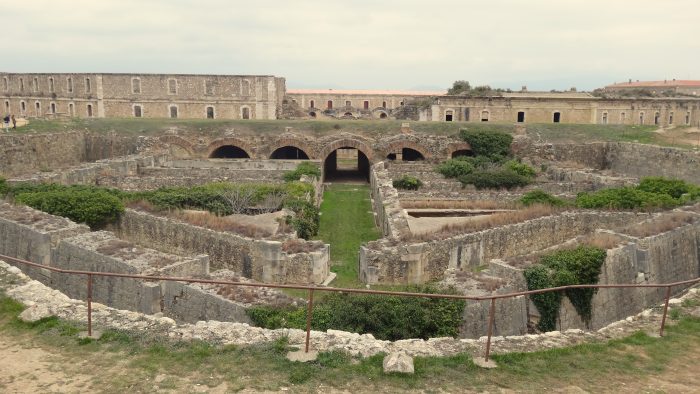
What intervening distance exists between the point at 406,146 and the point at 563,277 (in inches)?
786

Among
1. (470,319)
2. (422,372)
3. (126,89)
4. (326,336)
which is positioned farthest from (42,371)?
(126,89)

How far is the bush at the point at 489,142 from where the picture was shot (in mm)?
28484

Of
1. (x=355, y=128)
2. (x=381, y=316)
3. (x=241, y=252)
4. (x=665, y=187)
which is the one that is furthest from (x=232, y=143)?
(x=381, y=316)

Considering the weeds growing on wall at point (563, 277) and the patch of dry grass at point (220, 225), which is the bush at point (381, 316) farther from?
the patch of dry grass at point (220, 225)

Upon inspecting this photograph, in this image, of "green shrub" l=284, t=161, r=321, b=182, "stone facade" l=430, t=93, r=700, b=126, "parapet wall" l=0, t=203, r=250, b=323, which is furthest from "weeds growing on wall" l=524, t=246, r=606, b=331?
"stone facade" l=430, t=93, r=700, b=126

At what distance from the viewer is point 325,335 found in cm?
641

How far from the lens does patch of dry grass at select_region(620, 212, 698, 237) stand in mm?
12281

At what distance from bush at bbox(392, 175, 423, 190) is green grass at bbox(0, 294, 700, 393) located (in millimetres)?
14710

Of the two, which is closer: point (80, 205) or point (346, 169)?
point (80, 205)

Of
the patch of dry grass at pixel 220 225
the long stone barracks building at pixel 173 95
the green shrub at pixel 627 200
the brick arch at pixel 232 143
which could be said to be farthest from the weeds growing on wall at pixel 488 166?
the long stone barracks building at pixel 173 95

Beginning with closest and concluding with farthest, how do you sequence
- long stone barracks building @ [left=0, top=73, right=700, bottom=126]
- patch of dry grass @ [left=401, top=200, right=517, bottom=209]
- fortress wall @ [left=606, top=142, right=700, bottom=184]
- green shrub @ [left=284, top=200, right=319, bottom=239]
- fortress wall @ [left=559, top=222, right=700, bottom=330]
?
fortress wall @ [left=559, top=222, right=700, bottom=330] → green shrub @ [left=284, top=200, right=319, bottom=239] → patch of dry grass @ [left=401, top=200, right=517, bottom=209] → fortress wall @ [left=606, top=142, right=700, bottom=184] → long stone barracks building @ [left=0, top=73, right=700, bottom=126]

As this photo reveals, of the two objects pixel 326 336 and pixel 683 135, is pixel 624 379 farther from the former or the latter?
pixel 683 135

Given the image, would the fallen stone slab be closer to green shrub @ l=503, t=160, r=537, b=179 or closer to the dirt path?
the dirt path

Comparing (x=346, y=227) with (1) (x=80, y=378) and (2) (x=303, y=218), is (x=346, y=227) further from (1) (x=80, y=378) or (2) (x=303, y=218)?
(1) (x=80, y=378)
